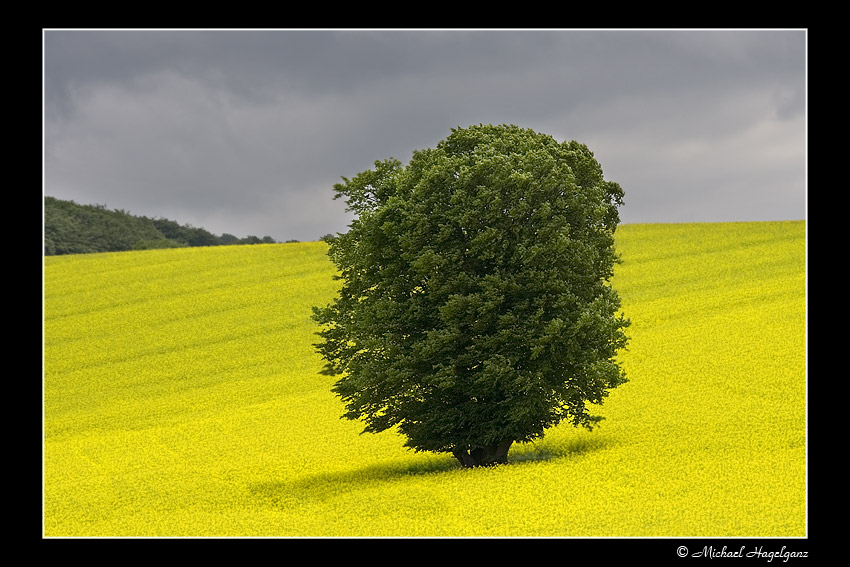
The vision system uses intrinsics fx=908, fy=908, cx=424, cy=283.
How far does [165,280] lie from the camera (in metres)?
60.9

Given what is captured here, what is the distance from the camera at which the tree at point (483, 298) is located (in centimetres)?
2394

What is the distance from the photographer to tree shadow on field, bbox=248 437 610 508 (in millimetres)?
23703

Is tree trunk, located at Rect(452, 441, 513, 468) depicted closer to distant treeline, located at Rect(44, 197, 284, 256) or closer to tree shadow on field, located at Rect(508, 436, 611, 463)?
tree shadow on field, located at Rect(508, 436, 611, 463)

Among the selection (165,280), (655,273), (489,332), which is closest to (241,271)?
(165,280)

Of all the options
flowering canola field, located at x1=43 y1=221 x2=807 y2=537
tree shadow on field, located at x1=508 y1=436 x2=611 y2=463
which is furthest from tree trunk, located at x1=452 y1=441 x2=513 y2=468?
flowering canola field, located at x1=43 y1=221 x2=807 y2=537

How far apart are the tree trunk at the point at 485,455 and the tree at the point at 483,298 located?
44mm

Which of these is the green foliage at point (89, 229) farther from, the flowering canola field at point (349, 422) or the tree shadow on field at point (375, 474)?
the tree shadow on field at point (375, 474)

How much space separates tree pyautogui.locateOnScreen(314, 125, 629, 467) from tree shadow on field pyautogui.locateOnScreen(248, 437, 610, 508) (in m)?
1.09

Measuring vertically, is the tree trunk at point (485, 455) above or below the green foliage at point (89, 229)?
below

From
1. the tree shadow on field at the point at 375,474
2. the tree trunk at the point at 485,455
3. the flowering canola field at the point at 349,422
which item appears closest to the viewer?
the flowering canola field at the point at 349,422

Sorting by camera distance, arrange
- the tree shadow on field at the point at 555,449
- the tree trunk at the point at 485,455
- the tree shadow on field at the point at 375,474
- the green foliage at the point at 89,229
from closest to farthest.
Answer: the tree shadow on field at the point at 375,474
the tree trunk at the point at 485,455
the tree shadow on field at the point at 555,449
the green foliage at the point at 89,229

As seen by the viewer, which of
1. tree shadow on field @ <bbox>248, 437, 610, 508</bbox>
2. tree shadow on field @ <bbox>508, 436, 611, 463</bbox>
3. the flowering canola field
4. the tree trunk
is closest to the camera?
the flowering canola field

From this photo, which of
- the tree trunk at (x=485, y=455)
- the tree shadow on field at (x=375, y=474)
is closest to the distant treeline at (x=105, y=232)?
the tree shadow on field at (x=375, y=474)

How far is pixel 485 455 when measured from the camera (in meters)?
25.6
